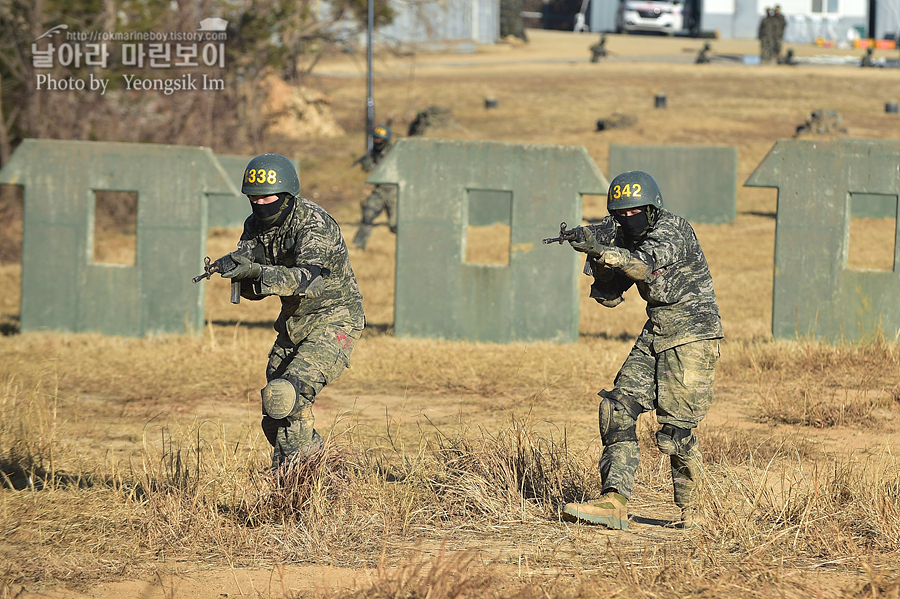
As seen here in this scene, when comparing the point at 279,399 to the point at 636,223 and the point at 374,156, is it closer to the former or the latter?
the point at 636,223

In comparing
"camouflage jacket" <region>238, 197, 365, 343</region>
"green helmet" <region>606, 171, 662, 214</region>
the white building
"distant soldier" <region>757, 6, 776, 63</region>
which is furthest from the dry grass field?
the white building

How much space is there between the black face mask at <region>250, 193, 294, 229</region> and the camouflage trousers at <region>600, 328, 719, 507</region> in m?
1.83

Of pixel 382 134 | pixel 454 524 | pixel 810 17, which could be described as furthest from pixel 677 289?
pixel 810 17

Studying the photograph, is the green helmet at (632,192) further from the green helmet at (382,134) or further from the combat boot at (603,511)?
the green helmet at (382,134)

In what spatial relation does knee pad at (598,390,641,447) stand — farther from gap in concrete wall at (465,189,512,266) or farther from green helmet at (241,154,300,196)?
gap in concrete wall at (465,189,512,266)

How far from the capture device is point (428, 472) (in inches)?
Answer: 220

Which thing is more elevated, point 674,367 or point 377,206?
point 377,206

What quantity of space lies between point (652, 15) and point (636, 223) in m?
50.9

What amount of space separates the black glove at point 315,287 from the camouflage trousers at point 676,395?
4.90 ft

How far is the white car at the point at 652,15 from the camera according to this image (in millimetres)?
53125

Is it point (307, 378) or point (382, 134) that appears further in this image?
point (382, 134)

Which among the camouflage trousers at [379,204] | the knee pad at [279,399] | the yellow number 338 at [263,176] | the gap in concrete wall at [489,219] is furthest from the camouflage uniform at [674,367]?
the gap in concrete wall at [489,219]

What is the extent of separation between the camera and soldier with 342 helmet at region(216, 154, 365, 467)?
5.00 meters

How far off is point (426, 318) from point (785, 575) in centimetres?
634
